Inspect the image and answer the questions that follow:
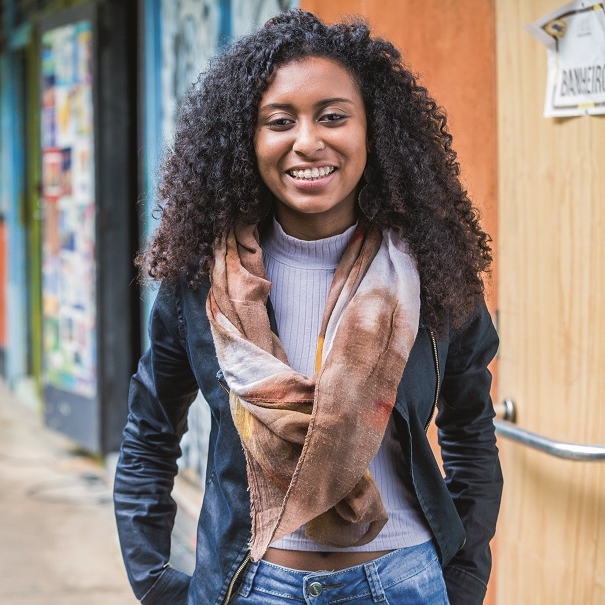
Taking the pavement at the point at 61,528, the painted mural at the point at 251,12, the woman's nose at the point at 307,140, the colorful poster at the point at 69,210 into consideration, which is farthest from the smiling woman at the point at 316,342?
the colorful poster at the point at 69,210

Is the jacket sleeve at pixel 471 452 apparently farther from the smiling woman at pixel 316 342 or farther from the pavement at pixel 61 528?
the pavement at pixel 61 528

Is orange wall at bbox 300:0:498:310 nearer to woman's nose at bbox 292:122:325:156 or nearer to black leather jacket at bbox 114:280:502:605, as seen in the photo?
black leather jacket at bbox 114:280:502:605

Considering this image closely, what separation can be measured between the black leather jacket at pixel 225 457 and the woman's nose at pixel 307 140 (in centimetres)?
33

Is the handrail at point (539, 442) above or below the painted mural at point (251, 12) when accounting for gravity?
below

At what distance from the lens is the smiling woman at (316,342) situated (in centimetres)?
174

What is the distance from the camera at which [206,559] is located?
191 centimetres

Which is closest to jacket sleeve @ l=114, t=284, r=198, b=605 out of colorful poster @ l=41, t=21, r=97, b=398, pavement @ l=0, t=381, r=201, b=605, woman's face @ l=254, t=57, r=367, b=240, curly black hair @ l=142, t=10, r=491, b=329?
curly black hair @ l=142, t=10, r=491, b=329

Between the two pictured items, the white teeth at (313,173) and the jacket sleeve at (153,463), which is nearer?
the white teeth at (313,173)

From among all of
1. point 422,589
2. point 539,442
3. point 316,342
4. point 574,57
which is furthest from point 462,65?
point 422,589

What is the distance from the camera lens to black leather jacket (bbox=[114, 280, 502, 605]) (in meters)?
1.86

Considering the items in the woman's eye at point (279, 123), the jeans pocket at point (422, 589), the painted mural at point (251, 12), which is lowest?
the jeans pocket at point (422, 589)

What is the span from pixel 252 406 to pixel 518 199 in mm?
1258

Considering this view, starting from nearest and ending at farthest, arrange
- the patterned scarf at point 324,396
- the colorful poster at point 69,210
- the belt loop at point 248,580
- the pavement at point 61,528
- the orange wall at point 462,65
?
the patterned scarf at point 324,396 < the belt loop at point 248,580 < the orange wall at point 462,65 < the pavement at point 61,528 < the colorful poster at point 69,210

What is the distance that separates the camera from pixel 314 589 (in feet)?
5.69
